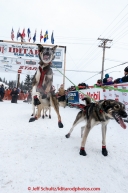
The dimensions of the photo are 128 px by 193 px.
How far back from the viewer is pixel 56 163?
113 inches

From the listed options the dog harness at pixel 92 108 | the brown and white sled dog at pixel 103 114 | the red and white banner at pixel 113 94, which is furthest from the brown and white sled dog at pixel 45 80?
the red and white banner at pixel 113 94

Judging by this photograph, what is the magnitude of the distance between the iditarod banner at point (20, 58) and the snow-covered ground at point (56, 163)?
13.6 metres

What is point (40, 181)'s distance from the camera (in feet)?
7.59

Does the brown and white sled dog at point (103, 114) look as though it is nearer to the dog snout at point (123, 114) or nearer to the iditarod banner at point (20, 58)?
the dog snout at point (123, 114)

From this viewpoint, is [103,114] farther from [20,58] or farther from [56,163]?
[20,58]

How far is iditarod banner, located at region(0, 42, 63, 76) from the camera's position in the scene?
17312mm

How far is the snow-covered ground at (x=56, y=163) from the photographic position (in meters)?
2.33

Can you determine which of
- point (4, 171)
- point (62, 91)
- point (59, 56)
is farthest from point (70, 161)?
point (59, 56)

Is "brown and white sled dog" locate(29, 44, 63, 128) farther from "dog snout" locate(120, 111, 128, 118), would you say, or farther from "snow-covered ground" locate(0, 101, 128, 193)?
"dog snout" locate(120, 111, 128, 118)

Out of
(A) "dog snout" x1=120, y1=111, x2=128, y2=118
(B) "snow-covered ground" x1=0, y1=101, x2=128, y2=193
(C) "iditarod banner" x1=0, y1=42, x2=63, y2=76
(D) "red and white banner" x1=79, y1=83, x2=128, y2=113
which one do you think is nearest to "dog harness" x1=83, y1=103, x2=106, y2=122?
(A) "dog snout" x1=120, y1=111, x2=128, y2=118

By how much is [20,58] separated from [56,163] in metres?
16.0

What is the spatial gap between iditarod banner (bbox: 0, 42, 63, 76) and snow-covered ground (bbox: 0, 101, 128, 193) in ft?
44.8

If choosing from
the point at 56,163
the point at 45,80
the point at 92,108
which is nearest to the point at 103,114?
the point at 92,108

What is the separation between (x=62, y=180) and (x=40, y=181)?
32 cm
